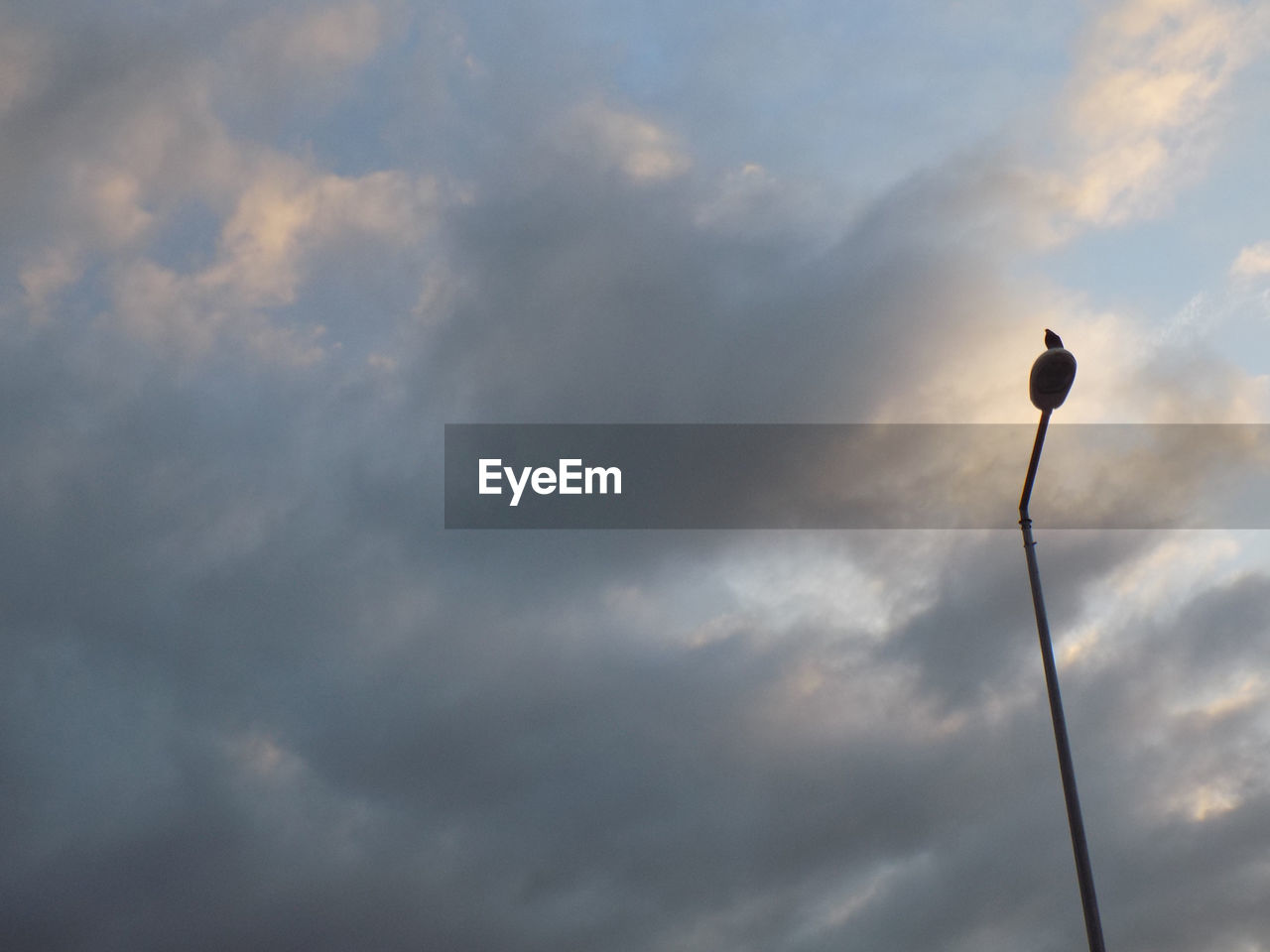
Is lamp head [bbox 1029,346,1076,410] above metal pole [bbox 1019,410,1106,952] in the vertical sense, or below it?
above

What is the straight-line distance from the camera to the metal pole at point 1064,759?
725 inches

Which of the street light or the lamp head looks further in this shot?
the lamp head

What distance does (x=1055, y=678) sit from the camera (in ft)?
64.5

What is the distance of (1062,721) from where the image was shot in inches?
772

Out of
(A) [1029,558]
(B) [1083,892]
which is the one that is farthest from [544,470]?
(B) [1083,892]

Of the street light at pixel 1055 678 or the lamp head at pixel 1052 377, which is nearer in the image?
the street light at pixel 1055 678

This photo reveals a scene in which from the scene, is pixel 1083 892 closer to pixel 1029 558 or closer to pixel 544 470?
pixel 1029 558

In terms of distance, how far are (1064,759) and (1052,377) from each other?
664 cm

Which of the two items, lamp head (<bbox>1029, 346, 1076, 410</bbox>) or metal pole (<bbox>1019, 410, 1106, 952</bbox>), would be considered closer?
metal pole (<bbox>1019, 410, 1106, 952</bbox>)

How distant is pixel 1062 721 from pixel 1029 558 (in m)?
3.10

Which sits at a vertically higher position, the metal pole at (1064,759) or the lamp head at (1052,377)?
the lamp head at (1052,377)

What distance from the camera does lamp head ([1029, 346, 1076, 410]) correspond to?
1914 centimetres

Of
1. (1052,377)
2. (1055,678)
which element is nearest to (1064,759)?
(1055,678)

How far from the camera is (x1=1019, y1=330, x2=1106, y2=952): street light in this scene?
727 inches
